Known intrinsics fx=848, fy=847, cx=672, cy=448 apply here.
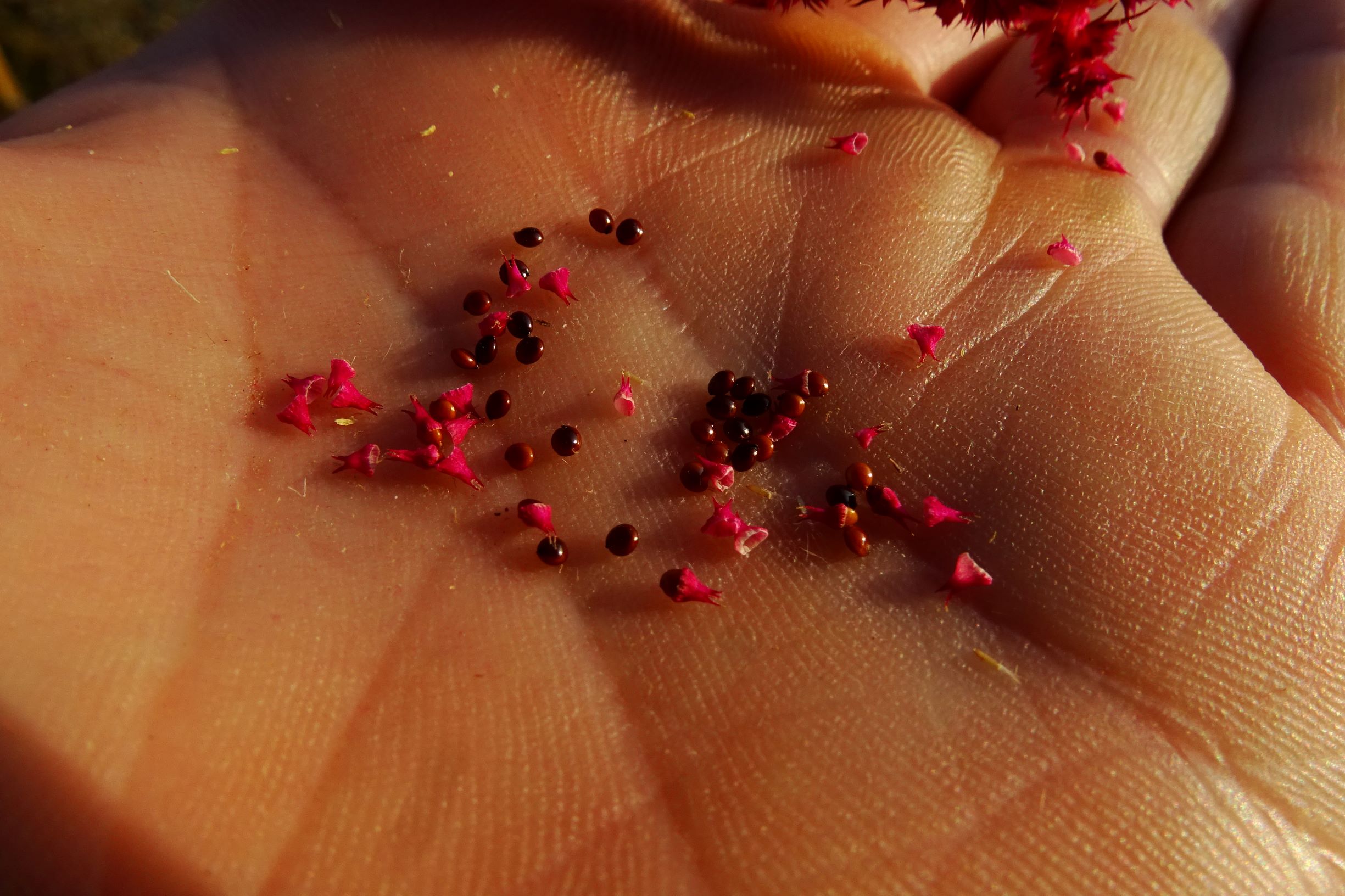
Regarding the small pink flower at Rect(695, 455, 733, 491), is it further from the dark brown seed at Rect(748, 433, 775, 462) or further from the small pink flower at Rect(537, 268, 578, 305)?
the small pink flower at Rect(537, 268, 578, 305)

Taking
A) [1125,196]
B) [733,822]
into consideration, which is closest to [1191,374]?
[1125,196]

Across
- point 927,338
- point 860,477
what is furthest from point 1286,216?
point 860,477

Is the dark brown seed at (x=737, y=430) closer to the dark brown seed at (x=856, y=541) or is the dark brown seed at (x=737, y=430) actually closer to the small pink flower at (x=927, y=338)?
the dark brown seed at (x=856, y=541)

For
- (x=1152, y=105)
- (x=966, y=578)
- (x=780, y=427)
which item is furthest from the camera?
(x=1152, y=105)

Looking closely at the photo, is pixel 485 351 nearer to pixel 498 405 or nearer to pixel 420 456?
pixel 498 405

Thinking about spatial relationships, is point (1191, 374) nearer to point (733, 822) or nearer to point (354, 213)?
point (733, 822)

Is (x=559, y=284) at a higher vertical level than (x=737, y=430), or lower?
higher

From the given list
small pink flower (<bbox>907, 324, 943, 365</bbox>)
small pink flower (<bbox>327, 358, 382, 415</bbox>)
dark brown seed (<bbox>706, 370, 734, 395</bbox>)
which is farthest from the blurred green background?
small pink flower (<bbox>907, 324, 943, 365</bbox>)
